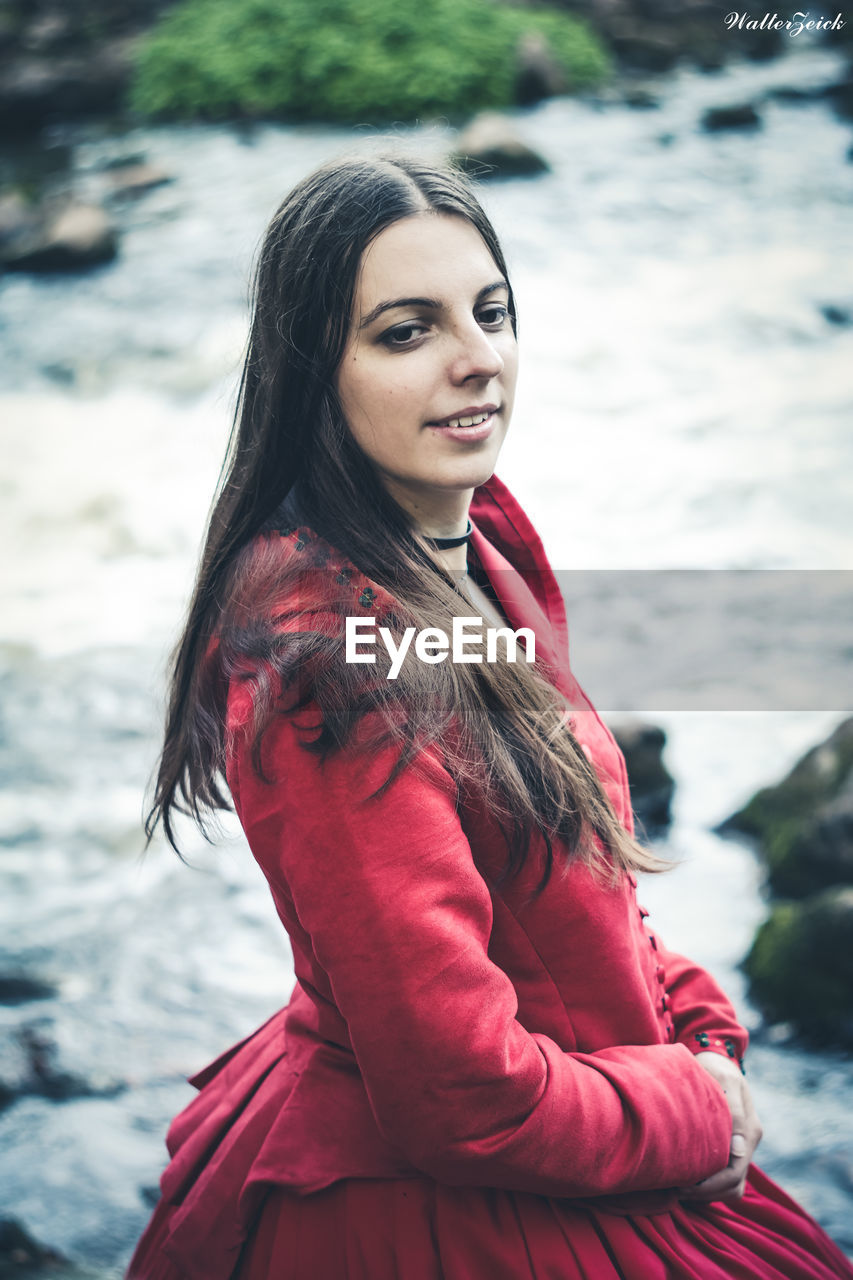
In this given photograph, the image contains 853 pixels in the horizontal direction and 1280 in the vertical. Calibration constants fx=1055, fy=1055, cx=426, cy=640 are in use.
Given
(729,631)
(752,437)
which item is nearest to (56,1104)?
(729,631)

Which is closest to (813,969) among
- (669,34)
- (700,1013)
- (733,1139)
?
(700,1013)

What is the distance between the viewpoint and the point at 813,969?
10.8 ft

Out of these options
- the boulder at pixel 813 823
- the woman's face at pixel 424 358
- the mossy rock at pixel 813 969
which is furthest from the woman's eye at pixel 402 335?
the boulder at pixel 813 823

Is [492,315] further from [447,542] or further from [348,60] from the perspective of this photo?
[348,60]

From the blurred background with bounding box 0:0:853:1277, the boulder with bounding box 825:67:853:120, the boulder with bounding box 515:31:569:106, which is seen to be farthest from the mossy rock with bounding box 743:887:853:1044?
the boulder with bounding box 515:31:569:106

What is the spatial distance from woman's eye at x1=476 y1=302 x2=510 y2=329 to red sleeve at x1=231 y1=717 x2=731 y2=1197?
0.62 m

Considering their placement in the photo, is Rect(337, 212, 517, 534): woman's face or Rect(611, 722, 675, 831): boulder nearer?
Rect(337, 212, 517, 534): woman's face

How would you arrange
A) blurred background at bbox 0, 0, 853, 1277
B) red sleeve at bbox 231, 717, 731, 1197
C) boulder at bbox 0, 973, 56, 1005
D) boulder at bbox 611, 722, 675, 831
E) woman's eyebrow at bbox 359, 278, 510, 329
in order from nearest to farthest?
1. red sleeve at bbox 231, 717, 731, 1197
2. woman's eyebrow at bbox 359, 278, 510, 329
3. blurred background at bbox 0, 0, 853, 1277
4. boulder at bbox 0, 973, 56, 1005
5. boulder at bbox 611, 722, 675, 831

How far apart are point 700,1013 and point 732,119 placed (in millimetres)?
11085

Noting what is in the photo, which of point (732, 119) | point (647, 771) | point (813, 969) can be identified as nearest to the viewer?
point (813, 969)

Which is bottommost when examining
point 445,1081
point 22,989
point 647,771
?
point 22,989

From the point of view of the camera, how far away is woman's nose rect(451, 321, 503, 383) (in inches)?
52.2

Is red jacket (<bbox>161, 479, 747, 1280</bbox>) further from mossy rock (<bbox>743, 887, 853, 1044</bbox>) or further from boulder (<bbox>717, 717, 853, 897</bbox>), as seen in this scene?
boulder (<bbox>717, 717, 853, 897</bbox>)

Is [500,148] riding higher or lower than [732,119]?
lower
